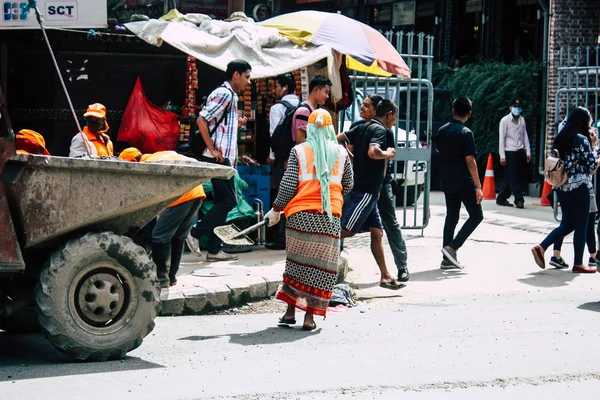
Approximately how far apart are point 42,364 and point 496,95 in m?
16.7

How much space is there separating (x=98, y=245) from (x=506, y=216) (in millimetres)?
11138

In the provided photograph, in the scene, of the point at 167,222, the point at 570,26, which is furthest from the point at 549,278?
the point at 570,26

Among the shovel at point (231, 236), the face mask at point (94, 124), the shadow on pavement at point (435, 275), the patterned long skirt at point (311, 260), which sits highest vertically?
the face mask at point (94, 124)

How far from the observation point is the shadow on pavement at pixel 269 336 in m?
8.02

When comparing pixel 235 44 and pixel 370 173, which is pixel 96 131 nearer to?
pixel 370 173

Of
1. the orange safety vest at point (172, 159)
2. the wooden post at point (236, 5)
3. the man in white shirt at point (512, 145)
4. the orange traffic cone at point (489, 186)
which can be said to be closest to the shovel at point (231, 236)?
the orange safety vest at point (172, 159)

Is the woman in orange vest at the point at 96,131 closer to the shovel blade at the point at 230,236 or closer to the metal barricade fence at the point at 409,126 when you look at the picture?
the shovel blade at the point at 230,236

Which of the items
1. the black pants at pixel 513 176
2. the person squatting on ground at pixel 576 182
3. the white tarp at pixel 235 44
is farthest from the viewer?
the black pants at pixel 513 176

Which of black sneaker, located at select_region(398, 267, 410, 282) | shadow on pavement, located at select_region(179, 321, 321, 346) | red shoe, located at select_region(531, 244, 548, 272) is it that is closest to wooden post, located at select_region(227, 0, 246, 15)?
black sneaker, located at select_region(398, 267, 410, 282)

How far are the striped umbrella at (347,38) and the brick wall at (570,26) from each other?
27.1ft

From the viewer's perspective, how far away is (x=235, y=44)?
1272 cm

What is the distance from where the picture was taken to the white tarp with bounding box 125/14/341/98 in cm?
1230

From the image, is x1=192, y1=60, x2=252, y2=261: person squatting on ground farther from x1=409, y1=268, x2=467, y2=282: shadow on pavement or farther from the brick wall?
the brick wall

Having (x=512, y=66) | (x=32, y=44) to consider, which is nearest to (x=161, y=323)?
(x=32, y=44)
